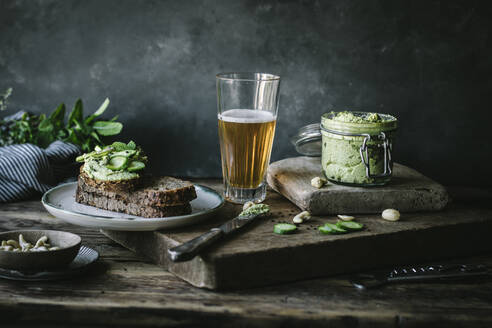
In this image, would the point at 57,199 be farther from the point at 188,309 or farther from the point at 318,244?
the point at 318,244

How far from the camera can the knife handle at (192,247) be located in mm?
993

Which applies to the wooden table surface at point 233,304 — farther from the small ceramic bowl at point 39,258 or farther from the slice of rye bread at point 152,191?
the slice of rye bread at point 152,191

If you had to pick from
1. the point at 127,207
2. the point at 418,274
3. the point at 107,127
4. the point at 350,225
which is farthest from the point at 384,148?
the point at 107,127

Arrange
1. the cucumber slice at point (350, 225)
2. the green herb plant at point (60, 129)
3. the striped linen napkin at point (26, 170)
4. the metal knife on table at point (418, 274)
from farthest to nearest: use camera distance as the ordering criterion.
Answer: the green herb plant at point (60, 129) → the striped linen napkin at point (26, 170) → the cucumber slice at point (350, 225) → the metal knife on table at point (418, 274)

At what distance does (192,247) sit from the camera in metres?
1.02

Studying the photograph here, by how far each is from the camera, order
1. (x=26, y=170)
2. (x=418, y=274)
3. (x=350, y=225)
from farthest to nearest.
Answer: (x=26, y=170), (x=350, y=225), (x=418, y=274)

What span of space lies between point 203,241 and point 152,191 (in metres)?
0.24

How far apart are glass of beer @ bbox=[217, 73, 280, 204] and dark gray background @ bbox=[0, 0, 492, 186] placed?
0.46 m

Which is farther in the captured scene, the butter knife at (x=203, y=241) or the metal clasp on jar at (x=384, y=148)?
the metal clasp on jar at (x=384, y=148)

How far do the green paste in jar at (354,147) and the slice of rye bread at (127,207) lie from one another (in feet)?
1.38

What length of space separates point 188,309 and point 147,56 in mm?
1204

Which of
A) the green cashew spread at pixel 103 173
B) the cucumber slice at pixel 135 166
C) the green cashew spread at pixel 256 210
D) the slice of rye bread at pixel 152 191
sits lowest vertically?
the green cashew spread at pixel 256 210

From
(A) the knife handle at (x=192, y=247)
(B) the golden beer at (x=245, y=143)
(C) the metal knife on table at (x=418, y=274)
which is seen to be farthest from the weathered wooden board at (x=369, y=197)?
(A) the knife handle at (x=192, y=247)

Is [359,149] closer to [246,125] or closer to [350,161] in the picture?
→ [350,161]
